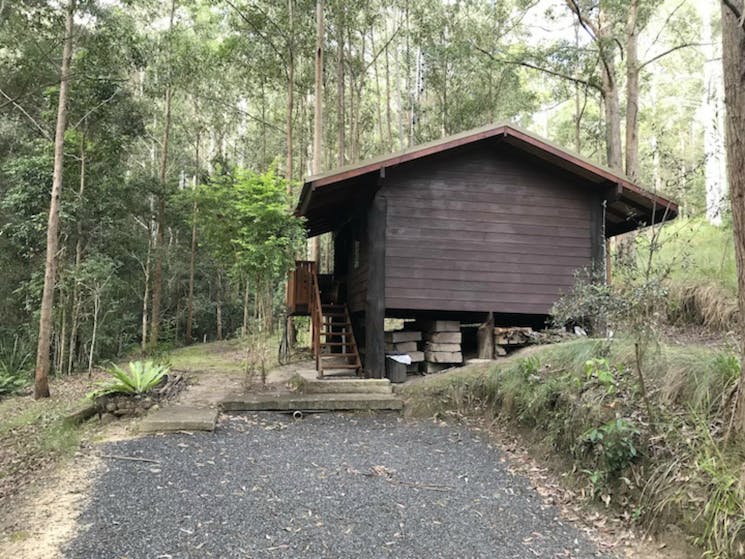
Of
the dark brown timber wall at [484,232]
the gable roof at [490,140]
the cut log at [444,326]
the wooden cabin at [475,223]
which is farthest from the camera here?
the cut log at [444,326]

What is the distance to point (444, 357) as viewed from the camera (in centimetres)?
970

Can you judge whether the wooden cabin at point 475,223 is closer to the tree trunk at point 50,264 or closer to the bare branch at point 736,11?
the tree trunk at point 50,264

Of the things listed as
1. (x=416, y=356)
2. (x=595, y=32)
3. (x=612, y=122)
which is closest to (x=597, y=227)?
(x=416, y=356)

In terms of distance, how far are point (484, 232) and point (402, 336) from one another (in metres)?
2.48

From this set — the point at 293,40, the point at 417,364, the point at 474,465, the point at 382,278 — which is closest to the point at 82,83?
the point at 293,40

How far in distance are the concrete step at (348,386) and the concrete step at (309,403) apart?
33 cm

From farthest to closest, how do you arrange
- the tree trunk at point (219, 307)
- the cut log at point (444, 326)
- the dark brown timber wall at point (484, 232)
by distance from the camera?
the tree trunk at point (219, 307) < the cut log at point (444, 326) < the dark brown timber wall at point (484, 232)

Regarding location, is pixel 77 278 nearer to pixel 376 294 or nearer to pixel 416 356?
pixel 376 294

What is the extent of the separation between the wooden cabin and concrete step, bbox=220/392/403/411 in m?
1.13

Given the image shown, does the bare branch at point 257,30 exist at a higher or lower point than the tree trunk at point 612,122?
higher

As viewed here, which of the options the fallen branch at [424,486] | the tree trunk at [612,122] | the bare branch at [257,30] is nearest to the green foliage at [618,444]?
the fallen branch at [424,486]

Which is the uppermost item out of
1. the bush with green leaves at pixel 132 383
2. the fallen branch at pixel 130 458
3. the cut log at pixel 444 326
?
the cut log at pixel 444 326

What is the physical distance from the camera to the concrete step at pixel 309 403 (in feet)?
25.2

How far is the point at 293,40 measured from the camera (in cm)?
1895
